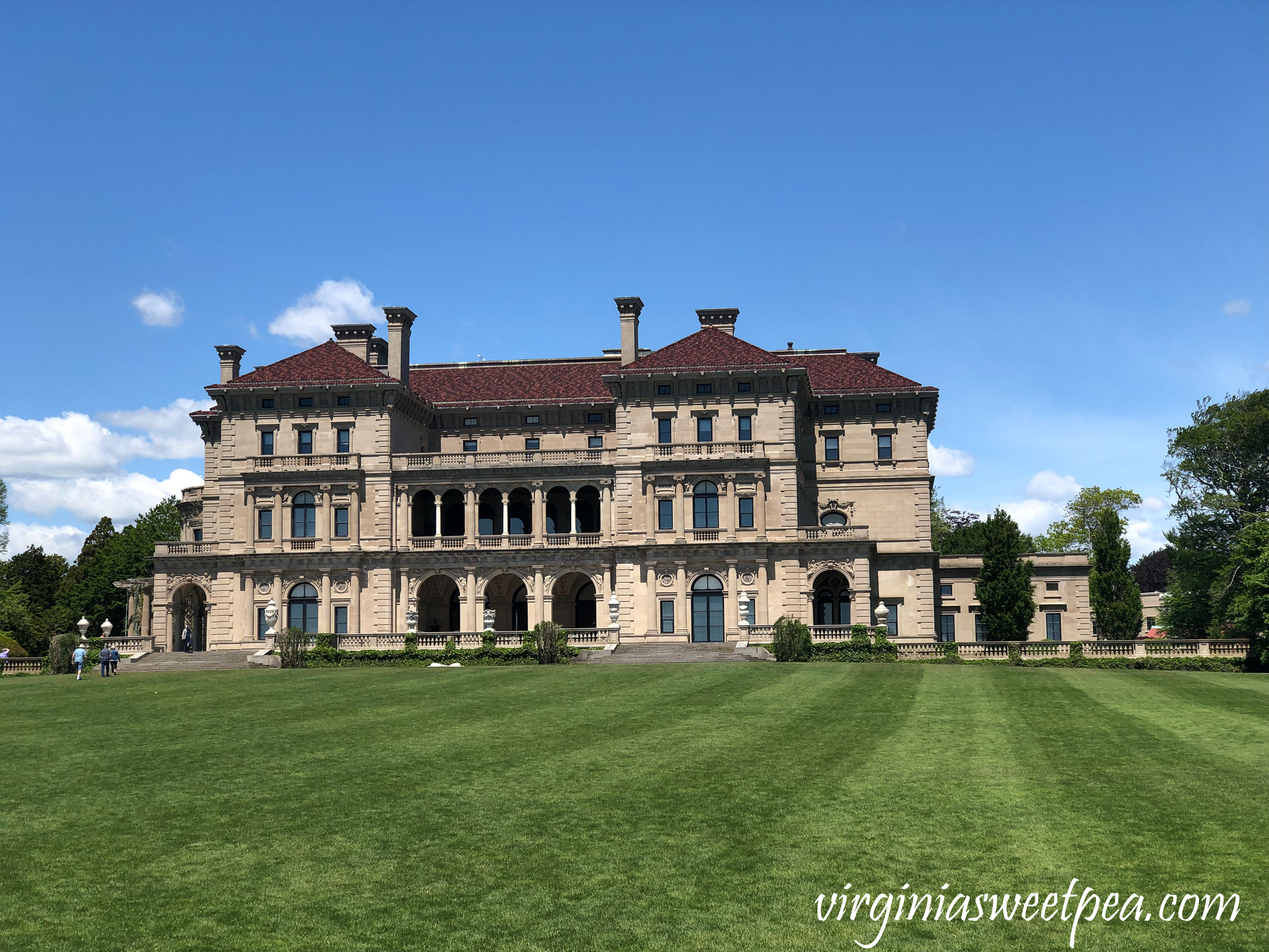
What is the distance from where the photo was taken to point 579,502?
7425cm

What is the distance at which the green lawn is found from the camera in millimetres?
12141

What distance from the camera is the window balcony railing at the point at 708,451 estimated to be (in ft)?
221

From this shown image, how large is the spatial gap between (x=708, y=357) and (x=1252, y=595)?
30.9 metres

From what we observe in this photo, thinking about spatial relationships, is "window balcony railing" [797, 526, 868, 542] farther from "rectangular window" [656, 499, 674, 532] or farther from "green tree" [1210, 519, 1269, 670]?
"green tree" [1210, 519, 1269, 670]

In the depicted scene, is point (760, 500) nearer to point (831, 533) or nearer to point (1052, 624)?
point (831, 533)

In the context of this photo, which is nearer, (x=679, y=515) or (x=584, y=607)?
(x=679, y=515)

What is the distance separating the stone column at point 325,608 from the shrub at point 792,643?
1130 inches

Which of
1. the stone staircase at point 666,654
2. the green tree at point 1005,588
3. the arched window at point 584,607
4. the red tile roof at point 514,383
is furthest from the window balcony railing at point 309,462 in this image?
the green tree at point 1005,588

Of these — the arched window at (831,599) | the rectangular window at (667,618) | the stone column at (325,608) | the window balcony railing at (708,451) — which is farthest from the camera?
the stone column at (325,608)

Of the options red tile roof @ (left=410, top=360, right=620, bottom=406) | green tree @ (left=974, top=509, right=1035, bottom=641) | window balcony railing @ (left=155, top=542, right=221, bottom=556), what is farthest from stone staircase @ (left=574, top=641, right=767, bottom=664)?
window balcony railing @ (left=155, top=542, right=221, bottom=556)

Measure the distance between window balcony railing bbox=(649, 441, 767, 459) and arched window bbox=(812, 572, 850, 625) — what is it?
328 inches

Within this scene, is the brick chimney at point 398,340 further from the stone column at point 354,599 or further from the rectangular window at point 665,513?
the rectangular window at point 665,513

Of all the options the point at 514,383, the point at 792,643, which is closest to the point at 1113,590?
the point at 792,643

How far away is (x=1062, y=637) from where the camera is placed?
251 feet
